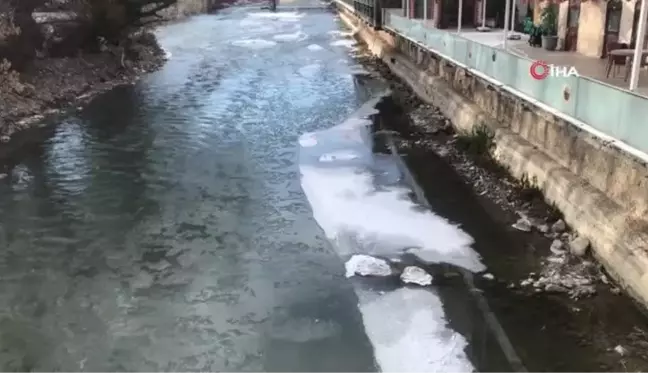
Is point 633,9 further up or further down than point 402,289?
further up

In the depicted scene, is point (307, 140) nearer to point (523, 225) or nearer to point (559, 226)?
point (523, 225)

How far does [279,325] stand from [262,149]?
899cm

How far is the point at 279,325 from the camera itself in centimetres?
920

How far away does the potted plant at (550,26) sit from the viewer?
17719 mm

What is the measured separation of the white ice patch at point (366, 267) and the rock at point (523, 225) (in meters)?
2.59

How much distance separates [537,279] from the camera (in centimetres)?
1019

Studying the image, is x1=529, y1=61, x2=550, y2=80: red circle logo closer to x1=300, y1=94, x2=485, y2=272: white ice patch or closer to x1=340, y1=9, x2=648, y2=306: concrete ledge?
x1=340, y1=9, x2=648, y2=306: concrete ledge

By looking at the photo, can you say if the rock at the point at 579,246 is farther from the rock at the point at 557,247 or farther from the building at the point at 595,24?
the building at the point at 595,24

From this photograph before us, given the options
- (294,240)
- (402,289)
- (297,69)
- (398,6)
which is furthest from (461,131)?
(398,6)

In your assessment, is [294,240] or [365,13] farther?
[365,13]

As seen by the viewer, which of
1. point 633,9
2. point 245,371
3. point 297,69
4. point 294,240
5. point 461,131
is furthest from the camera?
point 297,69

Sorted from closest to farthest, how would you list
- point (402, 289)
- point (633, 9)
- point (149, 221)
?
point (402, 289), point (149, 221), point (633, 9)

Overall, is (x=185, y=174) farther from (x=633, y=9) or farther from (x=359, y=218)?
(x=633, y=9)

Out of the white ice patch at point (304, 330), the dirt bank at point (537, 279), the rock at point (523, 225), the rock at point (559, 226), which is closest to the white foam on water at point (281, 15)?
the dirt bank at point (537, 279)
